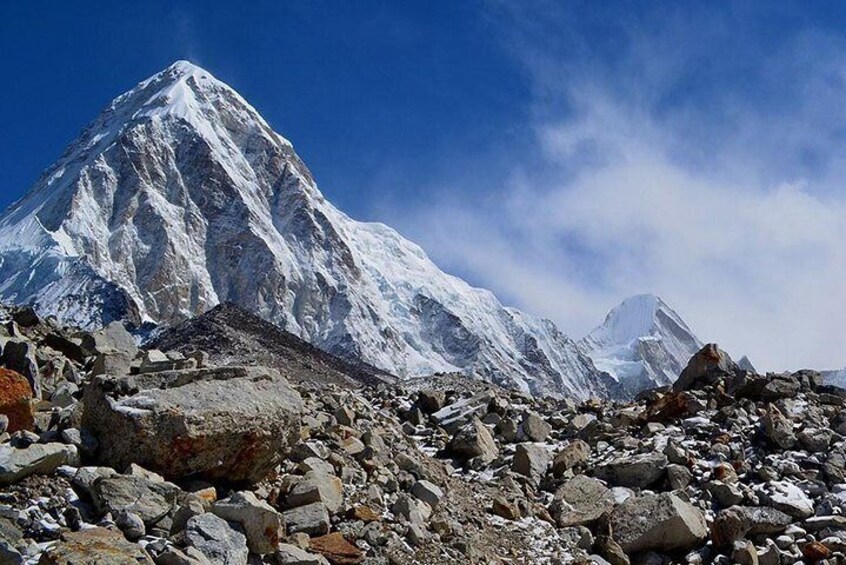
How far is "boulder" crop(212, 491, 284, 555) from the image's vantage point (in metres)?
8.00

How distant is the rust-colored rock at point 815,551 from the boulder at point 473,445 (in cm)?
600

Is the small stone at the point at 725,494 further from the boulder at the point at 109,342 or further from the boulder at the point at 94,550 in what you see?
the boulder at the point at 109,342

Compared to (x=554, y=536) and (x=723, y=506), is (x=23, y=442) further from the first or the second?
(x=723, y=506)

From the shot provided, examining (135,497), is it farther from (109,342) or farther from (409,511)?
(109,342)

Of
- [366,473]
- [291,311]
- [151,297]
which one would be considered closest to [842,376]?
[291,311]

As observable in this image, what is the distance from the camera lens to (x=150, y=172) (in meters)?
193

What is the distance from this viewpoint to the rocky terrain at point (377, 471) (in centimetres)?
766

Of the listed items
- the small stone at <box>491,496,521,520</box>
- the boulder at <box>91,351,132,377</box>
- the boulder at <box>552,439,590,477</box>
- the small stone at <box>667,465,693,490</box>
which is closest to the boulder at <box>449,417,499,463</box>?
the boulder at <box>552,439,590,477</box>

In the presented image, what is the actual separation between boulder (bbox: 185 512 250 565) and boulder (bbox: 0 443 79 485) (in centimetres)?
161

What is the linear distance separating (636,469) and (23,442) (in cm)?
1050

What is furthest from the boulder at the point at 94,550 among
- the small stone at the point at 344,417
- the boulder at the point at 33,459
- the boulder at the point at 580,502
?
the small stone at the point at 344,417

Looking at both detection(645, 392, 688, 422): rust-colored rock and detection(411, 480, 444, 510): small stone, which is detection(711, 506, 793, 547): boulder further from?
detection(645, 392, 688, 422): rust-colored rock

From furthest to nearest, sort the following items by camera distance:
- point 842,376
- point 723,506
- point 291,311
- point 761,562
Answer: point 291,311 < point 842,376 < point 723,506 < point 761,562

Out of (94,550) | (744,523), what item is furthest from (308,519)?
(744,523)
